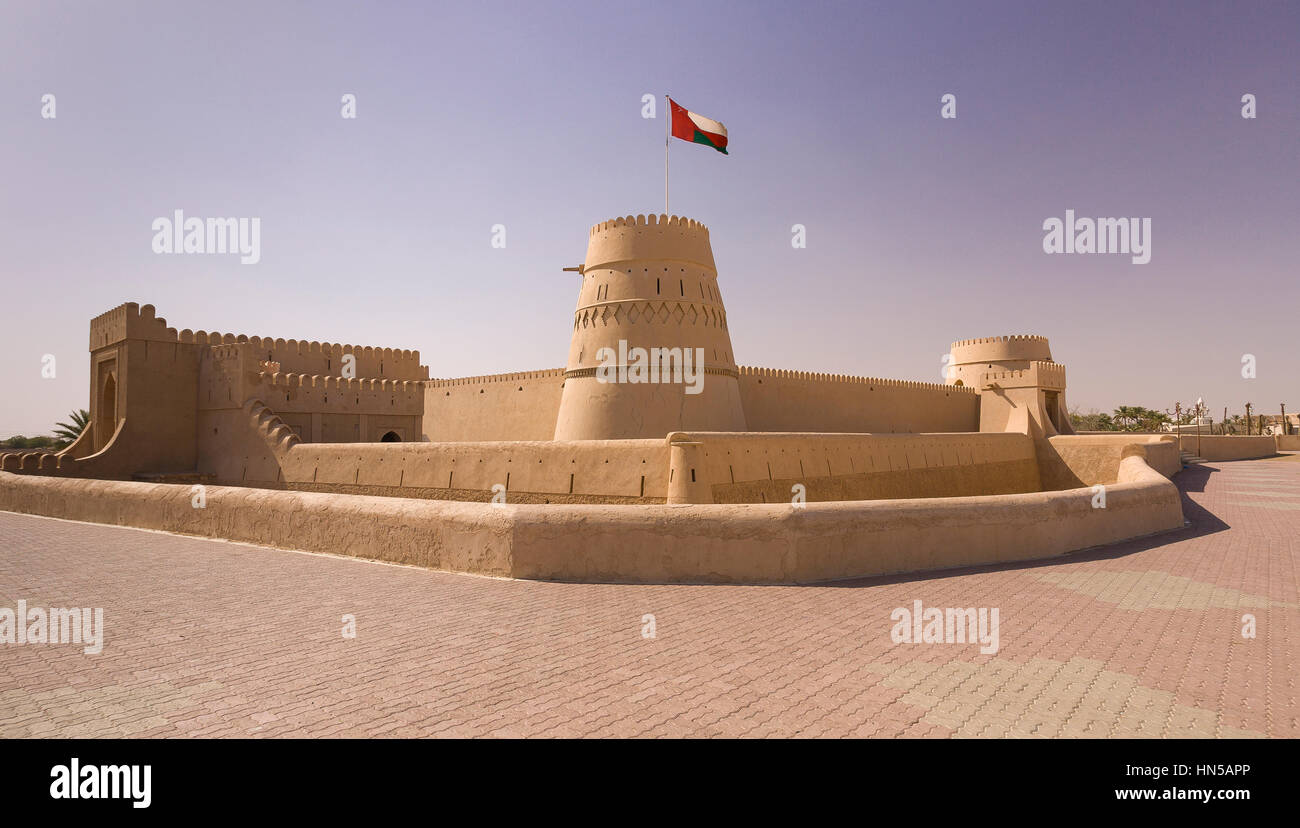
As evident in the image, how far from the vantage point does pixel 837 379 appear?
26.5m

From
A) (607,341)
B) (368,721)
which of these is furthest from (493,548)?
(607,341)

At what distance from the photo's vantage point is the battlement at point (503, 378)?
23.1 metres

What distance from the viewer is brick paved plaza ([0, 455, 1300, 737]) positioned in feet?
11.7

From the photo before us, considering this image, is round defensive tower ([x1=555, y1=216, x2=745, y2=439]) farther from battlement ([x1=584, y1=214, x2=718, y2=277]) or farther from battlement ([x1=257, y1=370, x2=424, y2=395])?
battlement ([x1=257, y1=370, x2=424, y2=395])

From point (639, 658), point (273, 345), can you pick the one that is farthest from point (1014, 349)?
point (639, 658)

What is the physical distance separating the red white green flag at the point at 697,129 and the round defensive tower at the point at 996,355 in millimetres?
21003

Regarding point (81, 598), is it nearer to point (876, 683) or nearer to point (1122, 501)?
point (876, 683)

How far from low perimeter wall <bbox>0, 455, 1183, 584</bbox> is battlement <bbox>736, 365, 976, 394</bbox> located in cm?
1344

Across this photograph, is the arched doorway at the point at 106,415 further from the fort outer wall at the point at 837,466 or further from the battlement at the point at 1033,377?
the battlement at the point at 1033,377

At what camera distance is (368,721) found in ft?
11.5

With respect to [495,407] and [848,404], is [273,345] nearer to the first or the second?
[495,407]

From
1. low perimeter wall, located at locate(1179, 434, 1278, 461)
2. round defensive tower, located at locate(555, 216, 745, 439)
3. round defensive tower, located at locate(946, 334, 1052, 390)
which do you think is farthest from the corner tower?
round defensive tower, located at locate(555, 216, 745, 439)
